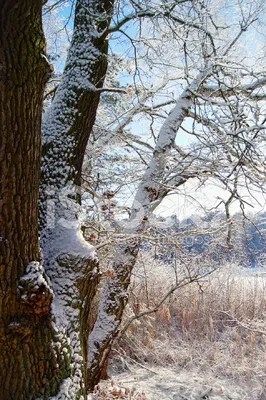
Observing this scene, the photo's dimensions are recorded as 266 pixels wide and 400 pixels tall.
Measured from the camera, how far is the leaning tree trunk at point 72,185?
1.72 meters

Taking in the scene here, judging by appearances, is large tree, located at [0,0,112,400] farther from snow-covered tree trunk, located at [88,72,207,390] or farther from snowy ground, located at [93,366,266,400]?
snowy ground, located at [93,366,266,400]

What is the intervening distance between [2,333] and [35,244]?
41cm

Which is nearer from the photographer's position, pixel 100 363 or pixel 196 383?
pixel 100 363

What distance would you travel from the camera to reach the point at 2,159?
4.29ft

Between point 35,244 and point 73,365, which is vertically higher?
point 35,244

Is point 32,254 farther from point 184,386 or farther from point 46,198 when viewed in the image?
point 184,386

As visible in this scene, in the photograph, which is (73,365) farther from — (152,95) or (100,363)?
(152,95)

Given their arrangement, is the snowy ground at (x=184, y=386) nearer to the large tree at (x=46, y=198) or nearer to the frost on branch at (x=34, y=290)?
the large tree at (x=46, y=198)

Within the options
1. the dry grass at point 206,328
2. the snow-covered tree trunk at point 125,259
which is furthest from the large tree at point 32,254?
the dry grass at point 206,328

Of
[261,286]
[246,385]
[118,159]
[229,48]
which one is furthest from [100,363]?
[261,286]

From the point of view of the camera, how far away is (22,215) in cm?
141

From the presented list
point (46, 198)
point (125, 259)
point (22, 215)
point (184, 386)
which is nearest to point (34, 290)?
point (22, 215)

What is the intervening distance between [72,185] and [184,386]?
10.2 ft

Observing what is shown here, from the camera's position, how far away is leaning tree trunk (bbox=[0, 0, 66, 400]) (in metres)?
1.30
